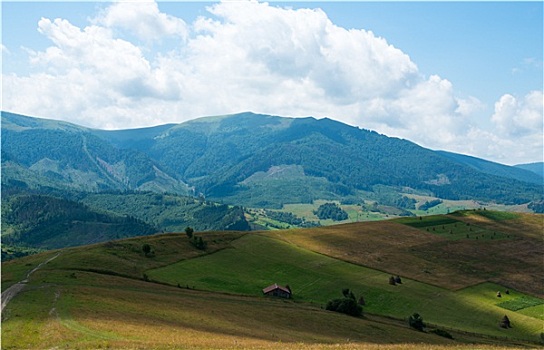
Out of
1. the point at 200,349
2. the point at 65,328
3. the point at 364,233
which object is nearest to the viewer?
the point at 200,349

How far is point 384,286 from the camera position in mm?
126750

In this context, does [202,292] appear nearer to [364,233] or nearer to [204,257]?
[204,257]

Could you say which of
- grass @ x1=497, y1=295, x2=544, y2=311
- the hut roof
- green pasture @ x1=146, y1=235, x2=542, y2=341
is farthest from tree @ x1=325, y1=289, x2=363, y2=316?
grass @ x1=497, y1=295, x2=544, y2=311

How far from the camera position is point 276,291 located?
111125 millimetres

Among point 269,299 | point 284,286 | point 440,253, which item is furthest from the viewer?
point 440,253

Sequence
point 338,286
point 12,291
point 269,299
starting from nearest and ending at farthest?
point 12,291 → point 269,299 → point 338,286

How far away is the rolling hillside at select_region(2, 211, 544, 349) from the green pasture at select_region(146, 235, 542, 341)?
36 centimetres

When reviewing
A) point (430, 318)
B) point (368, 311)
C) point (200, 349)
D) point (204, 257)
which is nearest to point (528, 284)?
point (430, 318)

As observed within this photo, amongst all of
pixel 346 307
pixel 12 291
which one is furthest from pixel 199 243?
pixel 12 291

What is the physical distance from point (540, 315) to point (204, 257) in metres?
88.8

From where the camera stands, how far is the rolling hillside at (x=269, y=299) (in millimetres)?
56500

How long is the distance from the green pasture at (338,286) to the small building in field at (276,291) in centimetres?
243

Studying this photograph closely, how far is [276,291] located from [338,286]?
2030 cm

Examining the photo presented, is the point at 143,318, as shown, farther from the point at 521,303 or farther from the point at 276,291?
the point at 521,303
